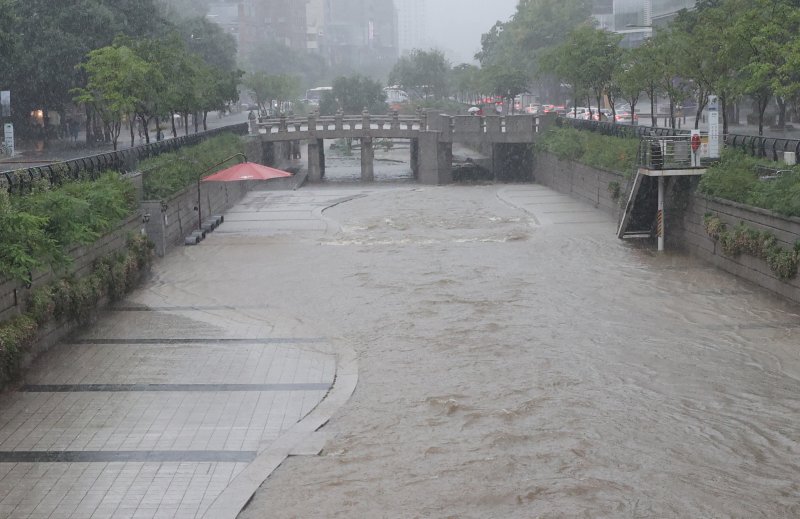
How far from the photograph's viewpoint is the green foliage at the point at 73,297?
1828 centimetres

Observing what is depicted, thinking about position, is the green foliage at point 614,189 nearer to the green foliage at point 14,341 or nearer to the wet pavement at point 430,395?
the wet pavement at point 430,395

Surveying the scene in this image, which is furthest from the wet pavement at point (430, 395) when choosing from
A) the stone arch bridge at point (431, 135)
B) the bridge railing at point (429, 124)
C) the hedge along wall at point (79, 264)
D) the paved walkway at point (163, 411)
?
the stone arch bridge at point (431, 135)

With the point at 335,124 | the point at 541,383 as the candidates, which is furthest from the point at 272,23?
the point at 541,383

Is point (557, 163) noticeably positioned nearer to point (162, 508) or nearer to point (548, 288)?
point (548, 288)

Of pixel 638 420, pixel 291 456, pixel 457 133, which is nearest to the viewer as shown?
pixel 291 456

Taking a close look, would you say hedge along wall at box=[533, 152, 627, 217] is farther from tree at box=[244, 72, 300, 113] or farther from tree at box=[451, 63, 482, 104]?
tree at box=[244, 72, 300, 113]

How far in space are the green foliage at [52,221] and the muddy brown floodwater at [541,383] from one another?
382 centimetres

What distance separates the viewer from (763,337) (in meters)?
21.3

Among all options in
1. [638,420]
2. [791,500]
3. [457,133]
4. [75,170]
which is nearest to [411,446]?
[638,420]

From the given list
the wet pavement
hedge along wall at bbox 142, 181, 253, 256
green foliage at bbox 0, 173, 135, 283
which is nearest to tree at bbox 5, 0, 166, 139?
hedge along wall at bbox 142, 181, 253, 256

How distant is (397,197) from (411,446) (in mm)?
34096

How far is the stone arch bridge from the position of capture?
5484cm

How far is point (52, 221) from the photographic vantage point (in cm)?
2150

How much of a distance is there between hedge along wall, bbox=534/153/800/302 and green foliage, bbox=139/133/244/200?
1506 cm
